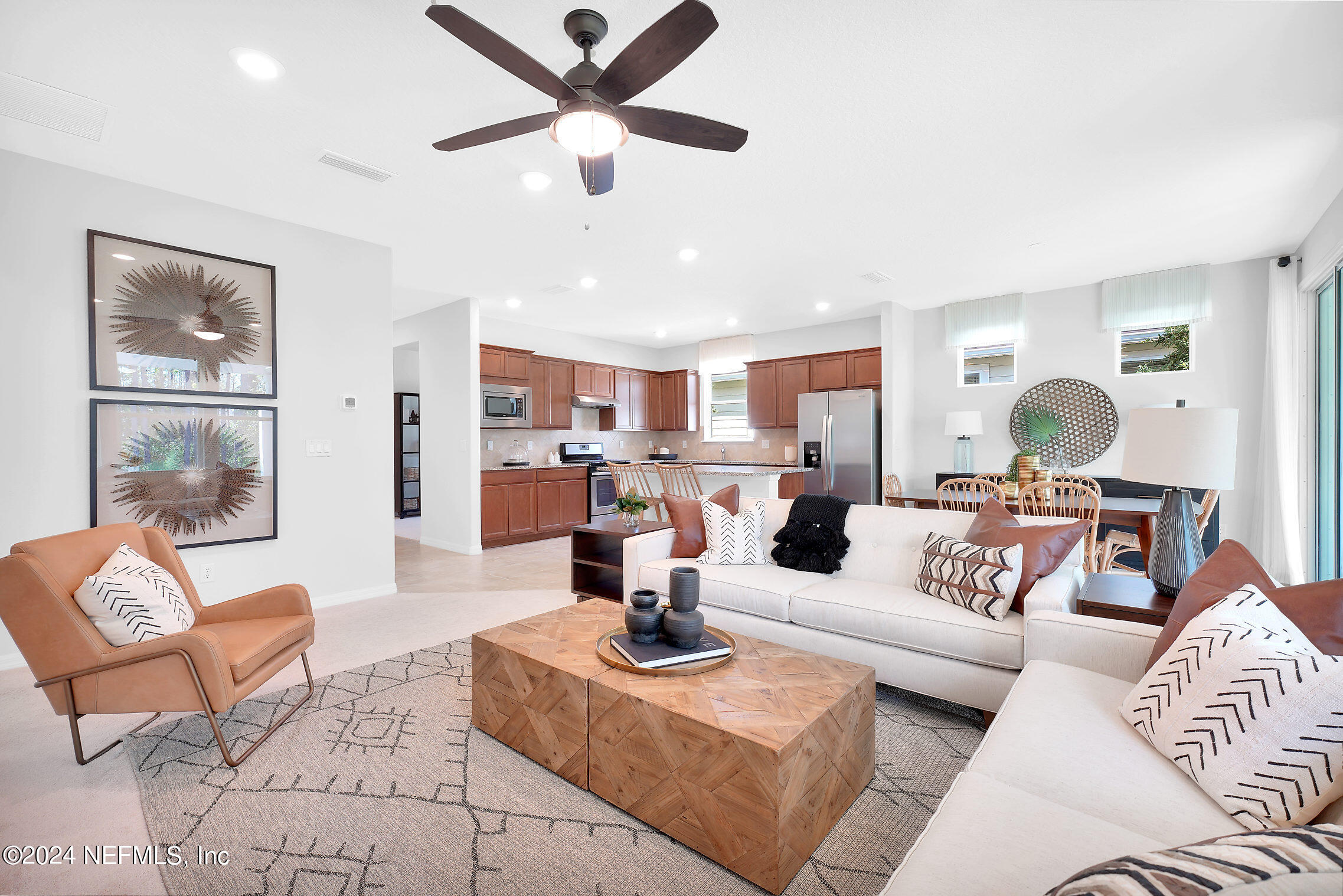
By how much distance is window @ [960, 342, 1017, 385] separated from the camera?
583 centimetres

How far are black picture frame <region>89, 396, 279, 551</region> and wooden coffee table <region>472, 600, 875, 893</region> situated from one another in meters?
2.46

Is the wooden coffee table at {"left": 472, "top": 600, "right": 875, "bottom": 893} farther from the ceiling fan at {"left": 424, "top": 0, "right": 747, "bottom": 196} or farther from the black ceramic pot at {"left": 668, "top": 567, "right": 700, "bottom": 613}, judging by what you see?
the ceiling fan at {"left": 424, "top": 0, "right": 747, "bottom": 196}

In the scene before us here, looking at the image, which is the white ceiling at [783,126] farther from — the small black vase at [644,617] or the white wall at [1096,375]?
the small black vase at [644,617]

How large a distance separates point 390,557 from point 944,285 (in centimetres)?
530

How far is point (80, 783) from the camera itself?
1.91m

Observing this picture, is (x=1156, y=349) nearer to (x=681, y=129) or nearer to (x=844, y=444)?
(x=844, y=444)

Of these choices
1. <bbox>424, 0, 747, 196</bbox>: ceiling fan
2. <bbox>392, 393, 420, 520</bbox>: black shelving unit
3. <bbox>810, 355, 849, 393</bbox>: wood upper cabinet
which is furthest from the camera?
<bbox>392, 393, 420, 520</bbox>: black shelving unit

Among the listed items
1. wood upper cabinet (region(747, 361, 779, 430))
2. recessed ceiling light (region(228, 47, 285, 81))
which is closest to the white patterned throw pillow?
recessed ceiling light (region(228, 47, 285, 81))

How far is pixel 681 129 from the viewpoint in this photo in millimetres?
2076

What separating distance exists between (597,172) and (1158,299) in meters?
5.18

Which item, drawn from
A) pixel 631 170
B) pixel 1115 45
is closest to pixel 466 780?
pixel 631 170

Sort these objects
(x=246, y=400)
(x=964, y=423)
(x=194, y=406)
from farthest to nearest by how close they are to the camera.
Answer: (x=964, y=423) < (x=246, y=400) < (x=194, y=406)

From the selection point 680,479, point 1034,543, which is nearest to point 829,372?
point 680,479

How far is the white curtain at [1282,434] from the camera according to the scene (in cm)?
420
